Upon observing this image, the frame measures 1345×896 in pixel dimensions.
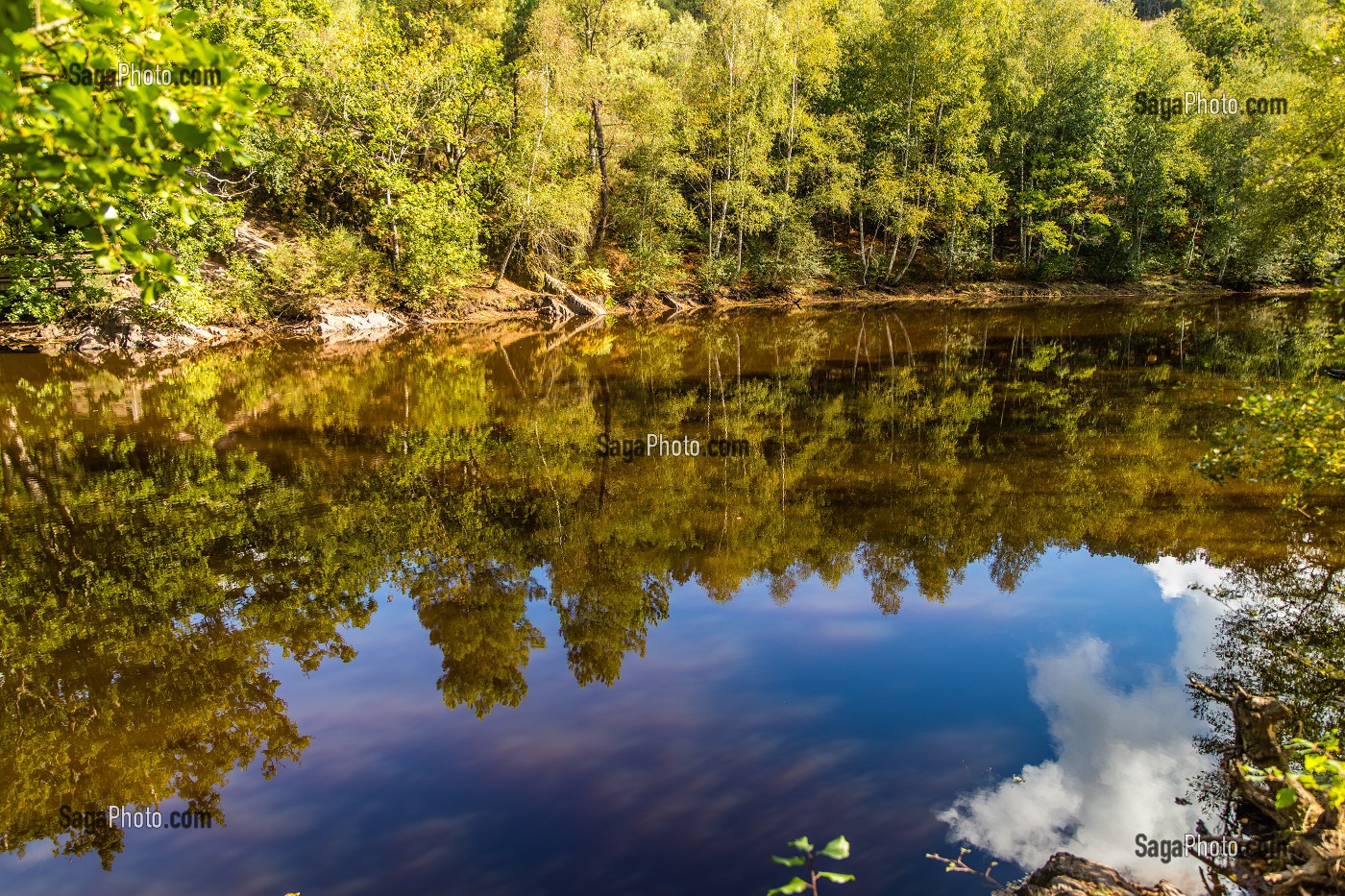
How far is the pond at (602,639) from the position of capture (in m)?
5.23

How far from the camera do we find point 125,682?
22.6 feet

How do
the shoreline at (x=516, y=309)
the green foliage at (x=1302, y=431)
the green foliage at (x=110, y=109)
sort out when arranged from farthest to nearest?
the shoreline at (x=516, y=309) < the green foliage at (x=1302, y=431) < the green foliage at (x=110, y=109)

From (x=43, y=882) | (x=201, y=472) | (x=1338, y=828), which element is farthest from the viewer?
(x=201, y=472)

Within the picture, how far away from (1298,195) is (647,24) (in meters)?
36.3

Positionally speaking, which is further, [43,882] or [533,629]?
[533,629]

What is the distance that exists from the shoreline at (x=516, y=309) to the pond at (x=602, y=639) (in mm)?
9565

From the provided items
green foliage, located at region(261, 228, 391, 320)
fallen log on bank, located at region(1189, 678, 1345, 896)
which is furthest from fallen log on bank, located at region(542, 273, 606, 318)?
fallen log on bank, located at region(1189, 678, 1345, 896)

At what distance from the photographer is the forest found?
2994cm

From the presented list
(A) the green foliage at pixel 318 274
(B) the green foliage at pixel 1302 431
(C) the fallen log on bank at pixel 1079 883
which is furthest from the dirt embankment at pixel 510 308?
(C) the fallen log on bank at pixel 1079 883

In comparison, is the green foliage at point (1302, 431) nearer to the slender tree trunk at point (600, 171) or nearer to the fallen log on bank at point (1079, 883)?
the fallen log on bank at point (1079, 883)

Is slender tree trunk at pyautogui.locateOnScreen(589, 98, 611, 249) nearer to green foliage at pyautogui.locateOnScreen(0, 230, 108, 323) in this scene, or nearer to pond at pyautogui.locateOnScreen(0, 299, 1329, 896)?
green foliage at pyautogui.locateOnScreen(0, 230, 108, 323)

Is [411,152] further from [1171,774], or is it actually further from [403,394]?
[1171,774]

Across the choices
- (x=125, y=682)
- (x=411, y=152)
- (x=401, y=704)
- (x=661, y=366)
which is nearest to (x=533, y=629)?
(x=401, y=704)

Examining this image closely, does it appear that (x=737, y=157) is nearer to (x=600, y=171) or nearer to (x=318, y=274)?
(x=600, y=171)
